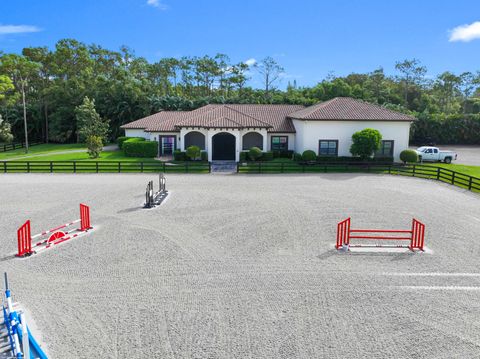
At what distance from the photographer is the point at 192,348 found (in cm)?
755

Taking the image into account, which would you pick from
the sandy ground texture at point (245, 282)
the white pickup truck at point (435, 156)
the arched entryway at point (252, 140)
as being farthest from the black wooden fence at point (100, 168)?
the white pickup truck at point (435, 156)

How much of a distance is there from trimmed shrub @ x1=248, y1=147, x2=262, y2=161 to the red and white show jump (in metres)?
19.2

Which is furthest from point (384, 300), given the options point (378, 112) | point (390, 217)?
point (378, 112)

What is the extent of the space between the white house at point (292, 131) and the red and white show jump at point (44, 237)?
1920cm

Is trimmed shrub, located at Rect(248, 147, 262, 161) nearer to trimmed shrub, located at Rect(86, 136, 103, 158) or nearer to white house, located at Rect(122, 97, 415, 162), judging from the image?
white house, located at Rect(122, 97, 415, 162)

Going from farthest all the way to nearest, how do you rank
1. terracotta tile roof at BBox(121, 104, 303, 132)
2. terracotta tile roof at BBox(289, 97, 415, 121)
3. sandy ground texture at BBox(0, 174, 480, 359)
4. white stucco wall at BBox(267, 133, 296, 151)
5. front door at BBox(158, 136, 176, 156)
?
front door at BBox(158, 136, 176, 156), white stucco wall at BBox(267, 133, 296, 151), terracotta tile roof at BBox(121, 104, 303, 132), terracotta tile roof at BBox(289, 97, 415, 121), sandy ground texture at BBox(0, 174, 480, 359)

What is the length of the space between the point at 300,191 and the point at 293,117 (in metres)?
15.9

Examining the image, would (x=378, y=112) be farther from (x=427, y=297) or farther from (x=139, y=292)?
(x=139, y=292)

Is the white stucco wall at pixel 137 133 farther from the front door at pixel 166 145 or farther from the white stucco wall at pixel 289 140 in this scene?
the white stucco wall at pixel 289 140

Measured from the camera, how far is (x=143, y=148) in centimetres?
3591

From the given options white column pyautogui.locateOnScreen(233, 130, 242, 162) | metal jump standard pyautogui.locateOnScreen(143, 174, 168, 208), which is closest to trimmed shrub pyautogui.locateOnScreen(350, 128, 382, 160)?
white column pyautogui.locateOnScreen(233, 130, 242, 162)

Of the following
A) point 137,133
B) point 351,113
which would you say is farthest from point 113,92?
point 351,113

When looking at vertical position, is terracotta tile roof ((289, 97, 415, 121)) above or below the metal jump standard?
above

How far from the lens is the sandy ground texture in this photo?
7801mm
